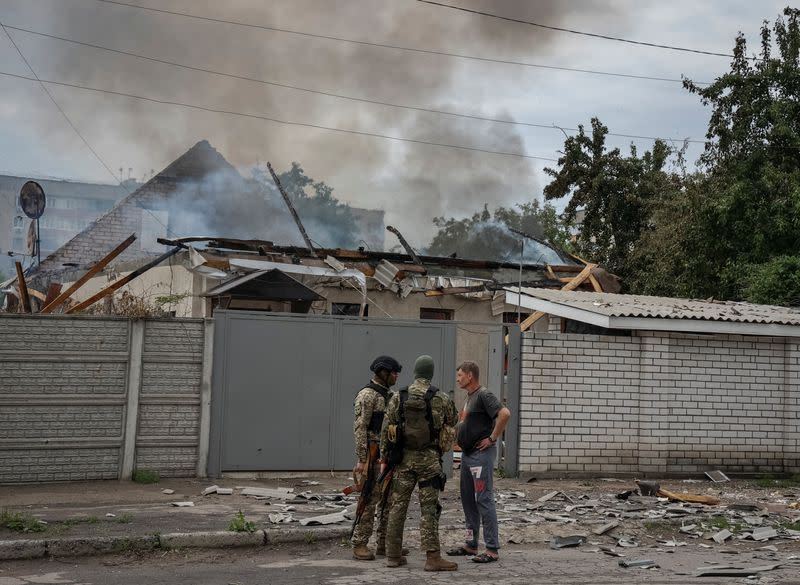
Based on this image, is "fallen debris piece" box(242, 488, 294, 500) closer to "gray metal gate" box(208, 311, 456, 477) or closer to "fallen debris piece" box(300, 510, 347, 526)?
"gray metal gate" box(208, 311, 456, 477)

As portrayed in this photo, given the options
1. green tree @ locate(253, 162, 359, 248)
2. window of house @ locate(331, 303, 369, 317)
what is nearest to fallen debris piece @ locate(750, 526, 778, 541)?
window of house @ locate(331, 303, 369, 317)

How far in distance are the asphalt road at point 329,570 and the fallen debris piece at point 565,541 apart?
0.23m

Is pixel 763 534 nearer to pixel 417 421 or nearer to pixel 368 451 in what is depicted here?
pixel 417 421

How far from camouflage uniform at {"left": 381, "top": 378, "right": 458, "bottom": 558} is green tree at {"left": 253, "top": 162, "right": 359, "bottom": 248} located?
19318 mm

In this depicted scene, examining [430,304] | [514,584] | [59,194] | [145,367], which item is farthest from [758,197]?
[59,194]

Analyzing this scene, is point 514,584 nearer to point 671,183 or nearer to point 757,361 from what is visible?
point 757,361

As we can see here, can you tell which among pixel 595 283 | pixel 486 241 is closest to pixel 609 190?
pixel 486 241

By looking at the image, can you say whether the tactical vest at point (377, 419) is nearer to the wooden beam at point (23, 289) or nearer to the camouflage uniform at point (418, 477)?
the camouflage uniform at point (418, 477)

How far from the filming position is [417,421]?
285 inches

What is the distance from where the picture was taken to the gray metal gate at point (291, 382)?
11508mm

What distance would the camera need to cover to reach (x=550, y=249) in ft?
77.2

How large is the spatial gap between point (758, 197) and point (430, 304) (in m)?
7.94

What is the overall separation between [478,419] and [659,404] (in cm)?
632

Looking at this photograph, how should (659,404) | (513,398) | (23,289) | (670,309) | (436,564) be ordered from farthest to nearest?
1. (670,309)
2. (659,404)
3. (513,398)
4. (23,289)
5. (436,564)
